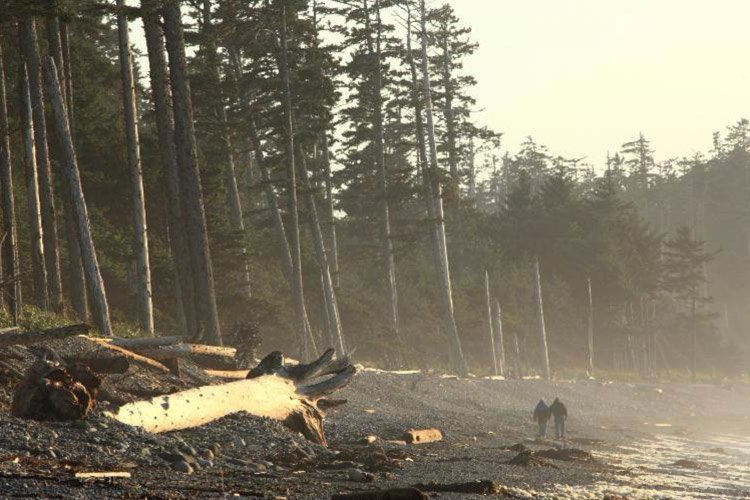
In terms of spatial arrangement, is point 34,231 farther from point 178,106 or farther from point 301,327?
point 301,327

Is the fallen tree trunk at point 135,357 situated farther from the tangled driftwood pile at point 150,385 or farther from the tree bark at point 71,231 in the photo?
the tree bark at point 71,231

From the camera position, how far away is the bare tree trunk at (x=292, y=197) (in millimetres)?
40219

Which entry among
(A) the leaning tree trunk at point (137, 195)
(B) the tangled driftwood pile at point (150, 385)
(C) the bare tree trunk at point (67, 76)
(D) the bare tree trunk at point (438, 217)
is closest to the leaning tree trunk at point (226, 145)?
(C) the bare tree trunk at point (67, 76)

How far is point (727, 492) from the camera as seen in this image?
16.3 metres

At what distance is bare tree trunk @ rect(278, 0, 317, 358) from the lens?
40219mm

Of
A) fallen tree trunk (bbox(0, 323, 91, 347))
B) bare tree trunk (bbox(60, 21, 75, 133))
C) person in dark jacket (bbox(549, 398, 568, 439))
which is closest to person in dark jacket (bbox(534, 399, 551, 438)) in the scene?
person in dark jacket (bbox(549, 398, 568, 439))

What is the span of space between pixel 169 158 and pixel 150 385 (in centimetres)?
1385

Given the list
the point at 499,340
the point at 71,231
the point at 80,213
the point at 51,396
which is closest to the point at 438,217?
the point at 499,340

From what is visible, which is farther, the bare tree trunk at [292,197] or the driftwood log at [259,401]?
the bare tree trunk at [292,197]

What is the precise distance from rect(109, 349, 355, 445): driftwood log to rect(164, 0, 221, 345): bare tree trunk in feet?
26.1

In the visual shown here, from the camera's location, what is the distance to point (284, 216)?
45031 millimetres

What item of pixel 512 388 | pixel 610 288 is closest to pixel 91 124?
pixel 512 388

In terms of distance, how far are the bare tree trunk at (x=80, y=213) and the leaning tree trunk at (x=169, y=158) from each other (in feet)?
9.51

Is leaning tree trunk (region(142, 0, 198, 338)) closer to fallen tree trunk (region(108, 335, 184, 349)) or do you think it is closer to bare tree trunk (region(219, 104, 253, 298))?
bare tree trunk (region(219, 104, 253, 298))
